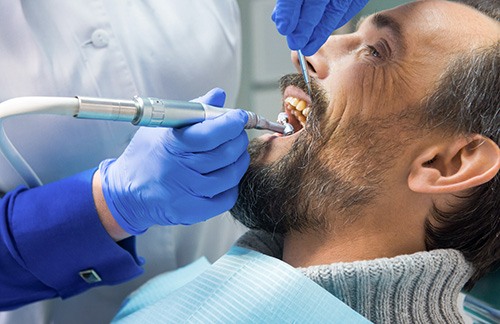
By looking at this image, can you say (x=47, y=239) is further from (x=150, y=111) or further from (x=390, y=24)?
(x=390, y=24)

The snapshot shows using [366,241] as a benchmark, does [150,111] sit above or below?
above

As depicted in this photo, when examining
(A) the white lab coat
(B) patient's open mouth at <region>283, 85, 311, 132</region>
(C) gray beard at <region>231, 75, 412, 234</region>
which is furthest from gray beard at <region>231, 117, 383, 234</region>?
(A) the white lab coat

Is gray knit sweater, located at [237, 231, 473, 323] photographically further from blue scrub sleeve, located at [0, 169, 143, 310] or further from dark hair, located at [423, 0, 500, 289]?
blue scrub sleeve, located at [0, 169, 143, 310]

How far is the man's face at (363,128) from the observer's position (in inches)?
54.1

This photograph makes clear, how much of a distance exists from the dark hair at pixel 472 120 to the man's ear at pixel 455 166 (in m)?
0.03

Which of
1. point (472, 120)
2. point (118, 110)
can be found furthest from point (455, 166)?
point (118, 110)

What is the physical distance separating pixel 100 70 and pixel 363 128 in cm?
58

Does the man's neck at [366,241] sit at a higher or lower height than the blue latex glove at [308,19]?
lower

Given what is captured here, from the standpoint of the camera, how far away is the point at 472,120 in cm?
133

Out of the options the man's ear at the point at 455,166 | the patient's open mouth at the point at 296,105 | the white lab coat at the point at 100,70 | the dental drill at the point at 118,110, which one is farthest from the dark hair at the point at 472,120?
the white lab coat at the point at 100,70

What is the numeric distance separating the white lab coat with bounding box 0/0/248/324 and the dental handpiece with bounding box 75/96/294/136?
0.30 metres

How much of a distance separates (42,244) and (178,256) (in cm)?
43

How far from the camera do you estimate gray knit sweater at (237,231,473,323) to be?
4.10 feet

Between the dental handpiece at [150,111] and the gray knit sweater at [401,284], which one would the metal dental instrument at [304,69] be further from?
the gray knit sweater at [401,284]
